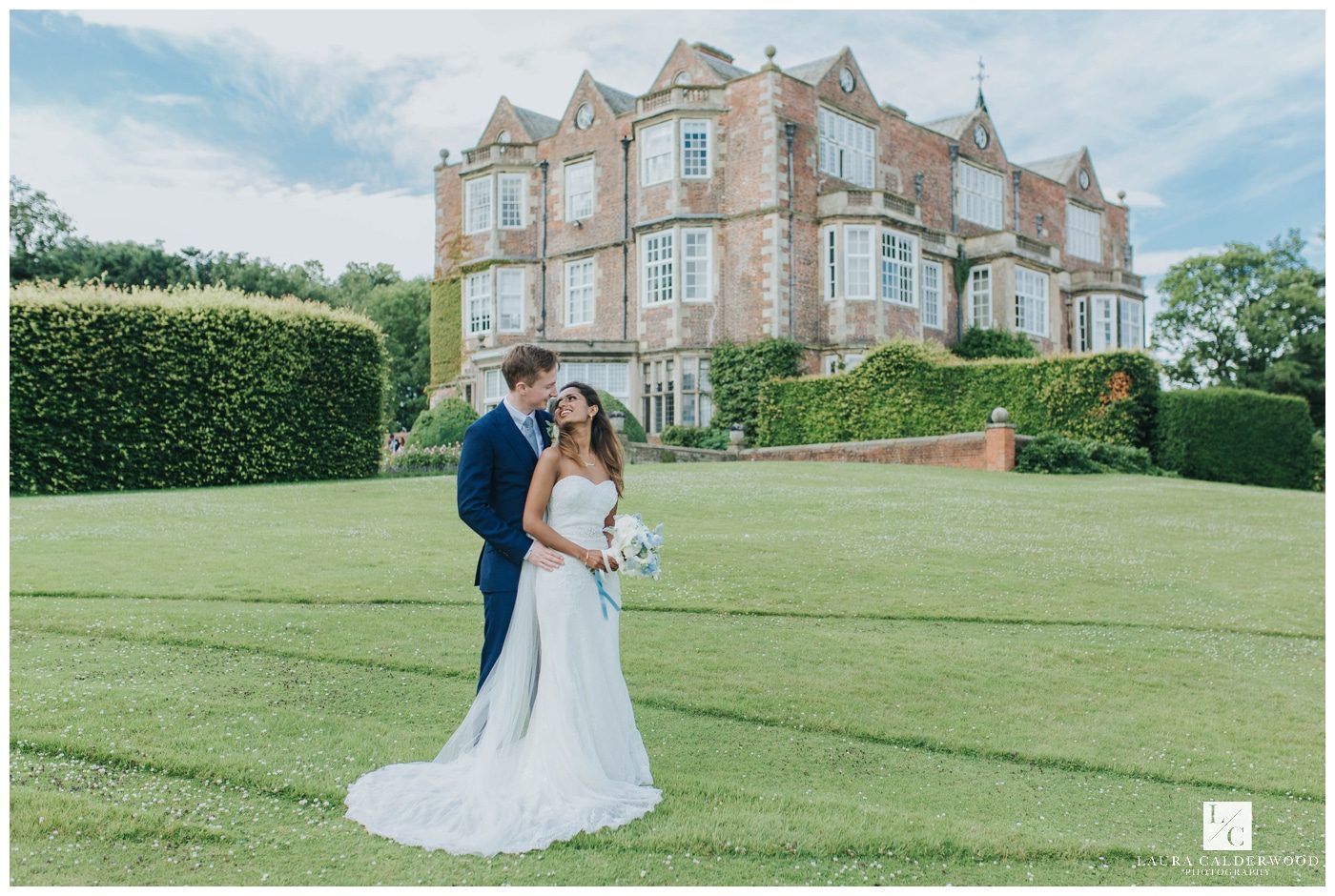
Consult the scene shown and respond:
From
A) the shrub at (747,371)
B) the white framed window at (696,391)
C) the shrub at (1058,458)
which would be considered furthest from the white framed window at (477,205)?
the shrub at (1058,458)

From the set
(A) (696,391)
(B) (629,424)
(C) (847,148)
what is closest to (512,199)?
(A) (696,391)

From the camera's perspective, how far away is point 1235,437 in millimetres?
27906

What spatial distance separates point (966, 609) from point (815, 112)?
2617 centimetres

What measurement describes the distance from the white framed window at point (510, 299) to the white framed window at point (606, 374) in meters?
4.59

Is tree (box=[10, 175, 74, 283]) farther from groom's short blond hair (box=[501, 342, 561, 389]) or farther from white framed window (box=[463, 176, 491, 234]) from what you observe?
groom's short blond hair (box=[501, 342, 561, 389])

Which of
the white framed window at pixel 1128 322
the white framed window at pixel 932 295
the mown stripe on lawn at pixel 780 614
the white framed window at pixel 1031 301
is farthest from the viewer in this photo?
the white framed window at pixel 1128 322

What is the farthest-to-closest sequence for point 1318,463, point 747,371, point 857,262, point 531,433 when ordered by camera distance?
point 857,262, point 1318,463, point 747,371, point 531,433

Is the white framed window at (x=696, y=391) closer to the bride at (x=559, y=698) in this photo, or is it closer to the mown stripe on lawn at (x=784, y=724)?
the mown stripe on lawn at (x=784, y=724)

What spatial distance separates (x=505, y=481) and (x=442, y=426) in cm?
2202

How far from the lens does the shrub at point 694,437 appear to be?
31.2 meters

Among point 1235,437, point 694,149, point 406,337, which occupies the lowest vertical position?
point 1235,437

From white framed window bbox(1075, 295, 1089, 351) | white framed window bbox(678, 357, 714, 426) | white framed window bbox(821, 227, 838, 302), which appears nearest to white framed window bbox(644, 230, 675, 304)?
white framed window bbox(678, 357, 714, 426)

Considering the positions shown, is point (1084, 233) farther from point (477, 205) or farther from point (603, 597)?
point (603, 597)

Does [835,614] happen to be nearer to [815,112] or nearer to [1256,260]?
[815,112]
